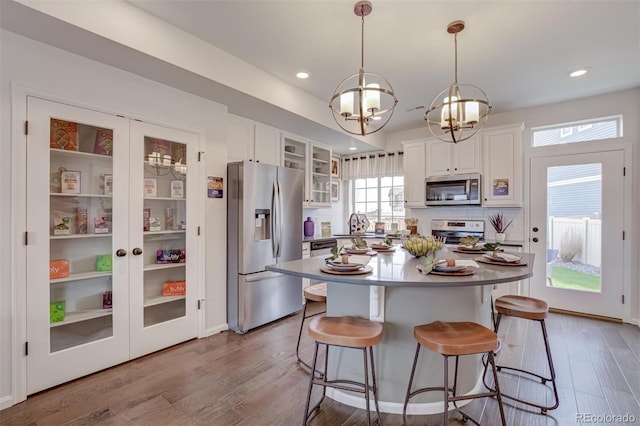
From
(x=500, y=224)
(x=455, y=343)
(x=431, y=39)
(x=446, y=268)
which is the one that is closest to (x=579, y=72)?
(x=431, y=39)

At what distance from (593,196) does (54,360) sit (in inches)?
220

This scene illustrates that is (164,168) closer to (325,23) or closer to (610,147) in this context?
(325,23)

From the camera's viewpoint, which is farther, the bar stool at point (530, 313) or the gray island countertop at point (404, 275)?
the bar stool at point (530, 313)

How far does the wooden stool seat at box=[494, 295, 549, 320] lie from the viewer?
2.05 metres

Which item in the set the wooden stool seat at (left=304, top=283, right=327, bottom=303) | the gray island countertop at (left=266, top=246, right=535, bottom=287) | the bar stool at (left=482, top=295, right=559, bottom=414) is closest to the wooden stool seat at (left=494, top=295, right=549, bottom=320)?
the bar stool at (left=482, top=295, right=559, bottom=414)

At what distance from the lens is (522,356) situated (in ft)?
9.00

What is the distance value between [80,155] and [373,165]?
14.0ft

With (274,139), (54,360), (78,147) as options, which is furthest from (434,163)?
(54,360)

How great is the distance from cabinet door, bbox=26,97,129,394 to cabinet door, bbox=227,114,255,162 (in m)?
1.24

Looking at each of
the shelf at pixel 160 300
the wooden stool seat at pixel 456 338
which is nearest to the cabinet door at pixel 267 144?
the shelf at pixel 160 300

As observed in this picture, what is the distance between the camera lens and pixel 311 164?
16.0ft

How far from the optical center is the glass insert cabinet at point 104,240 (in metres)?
2.20

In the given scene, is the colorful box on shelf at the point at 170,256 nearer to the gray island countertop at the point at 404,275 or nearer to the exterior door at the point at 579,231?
the gray island countertop at the point at 404,275

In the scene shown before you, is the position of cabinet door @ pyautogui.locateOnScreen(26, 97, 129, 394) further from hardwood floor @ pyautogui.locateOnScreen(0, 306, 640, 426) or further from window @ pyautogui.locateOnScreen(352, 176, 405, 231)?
window @ pyautogui.locateOnScreen(352, 176, 405, 231)
